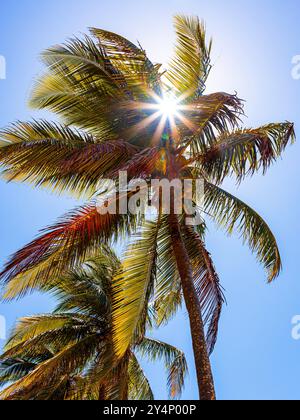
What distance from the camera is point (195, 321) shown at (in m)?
7.93

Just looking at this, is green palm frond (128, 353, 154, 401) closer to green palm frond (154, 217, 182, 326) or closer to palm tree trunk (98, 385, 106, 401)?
palm tree trunk (98, 385, 106, 401)

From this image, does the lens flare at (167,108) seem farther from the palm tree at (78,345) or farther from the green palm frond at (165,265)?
the palm tree at (78,345)

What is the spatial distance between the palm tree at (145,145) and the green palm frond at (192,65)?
0.9 inches

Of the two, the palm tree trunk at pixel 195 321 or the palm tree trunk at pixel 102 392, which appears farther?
the palm tree trunk at pixel 102 392

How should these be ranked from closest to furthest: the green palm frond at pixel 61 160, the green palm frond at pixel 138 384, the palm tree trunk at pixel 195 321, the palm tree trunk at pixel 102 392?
the palm tree trunk at pixel 195 321 → the green palm frond at pixel 61 160 → the palm tree trunk at pixel 102 392 → the green palm frond at pixel 138 384

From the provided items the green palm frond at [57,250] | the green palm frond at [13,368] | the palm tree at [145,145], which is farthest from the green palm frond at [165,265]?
the green palm frond at [13,368]

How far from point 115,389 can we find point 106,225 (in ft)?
→ 12.9

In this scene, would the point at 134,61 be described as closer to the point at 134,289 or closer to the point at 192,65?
the point at 192,65

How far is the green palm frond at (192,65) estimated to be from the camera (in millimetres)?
9789

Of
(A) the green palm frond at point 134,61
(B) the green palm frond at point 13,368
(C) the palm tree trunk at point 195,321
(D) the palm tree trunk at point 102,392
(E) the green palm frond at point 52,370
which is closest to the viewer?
(C) the palm tree trunk at point 195,321

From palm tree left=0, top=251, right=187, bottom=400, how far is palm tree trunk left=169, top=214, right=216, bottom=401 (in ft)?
13.1

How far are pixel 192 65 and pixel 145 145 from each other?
2.00 metres

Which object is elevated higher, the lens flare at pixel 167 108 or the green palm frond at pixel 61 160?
the lens flare at pixel 167 108

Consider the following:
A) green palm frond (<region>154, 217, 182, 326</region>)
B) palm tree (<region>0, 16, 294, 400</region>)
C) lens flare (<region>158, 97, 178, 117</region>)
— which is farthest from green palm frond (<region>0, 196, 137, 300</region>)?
lens flare (<region>158, 97, 178, 117</region>)
